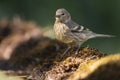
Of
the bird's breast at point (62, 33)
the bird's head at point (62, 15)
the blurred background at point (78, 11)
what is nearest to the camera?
the bird's breast at point (62, 33)

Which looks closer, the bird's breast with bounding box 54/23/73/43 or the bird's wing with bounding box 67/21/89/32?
the bird's breast with bounding box 54/23/73/43

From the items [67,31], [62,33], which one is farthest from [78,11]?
[62,33]

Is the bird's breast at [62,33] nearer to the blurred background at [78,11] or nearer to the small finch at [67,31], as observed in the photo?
the small finch at [67,31]

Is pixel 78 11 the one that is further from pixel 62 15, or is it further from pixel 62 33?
pixel 62 33

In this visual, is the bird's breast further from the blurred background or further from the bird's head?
the blurred background

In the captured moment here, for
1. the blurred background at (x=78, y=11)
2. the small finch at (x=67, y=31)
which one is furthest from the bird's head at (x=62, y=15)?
the blurred background at (x=78, y=11)

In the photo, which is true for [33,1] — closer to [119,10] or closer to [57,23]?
[119,10]

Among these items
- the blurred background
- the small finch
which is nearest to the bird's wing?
the small finch
